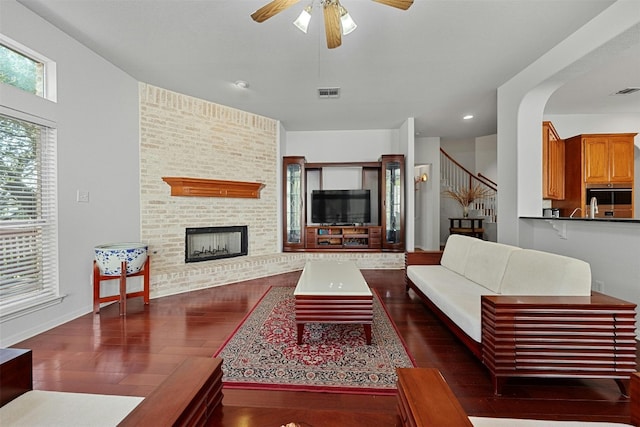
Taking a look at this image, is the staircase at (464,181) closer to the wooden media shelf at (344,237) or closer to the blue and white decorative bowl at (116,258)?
the wooden media shelf at (344,237)

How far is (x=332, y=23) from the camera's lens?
1.98 m

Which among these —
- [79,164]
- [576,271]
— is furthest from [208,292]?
[576,271]

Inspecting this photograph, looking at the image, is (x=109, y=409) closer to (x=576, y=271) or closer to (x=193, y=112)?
(x=576, y=271)

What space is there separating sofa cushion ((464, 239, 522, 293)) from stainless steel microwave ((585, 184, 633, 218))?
2.87 m

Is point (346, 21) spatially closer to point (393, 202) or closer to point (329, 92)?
point (329, 92)

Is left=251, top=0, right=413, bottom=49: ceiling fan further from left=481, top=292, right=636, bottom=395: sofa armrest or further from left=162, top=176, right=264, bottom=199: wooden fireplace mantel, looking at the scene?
left=162, top=176, right=264, bottom=199: wooden fireplace mantel

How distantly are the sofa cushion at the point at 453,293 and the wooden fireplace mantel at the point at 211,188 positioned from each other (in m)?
2.94

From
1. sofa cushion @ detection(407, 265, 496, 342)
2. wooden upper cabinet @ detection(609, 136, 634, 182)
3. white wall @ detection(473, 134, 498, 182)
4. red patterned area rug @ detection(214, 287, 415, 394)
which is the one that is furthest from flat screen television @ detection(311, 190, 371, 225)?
white wall @ detection(473, 134, 498, 182)

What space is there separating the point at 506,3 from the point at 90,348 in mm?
4506

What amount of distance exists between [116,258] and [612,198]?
7039 millimetres

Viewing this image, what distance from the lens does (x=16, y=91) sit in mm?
2322

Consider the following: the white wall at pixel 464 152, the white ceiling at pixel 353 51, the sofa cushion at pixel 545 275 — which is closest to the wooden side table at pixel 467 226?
the white wall at pixel 464 152

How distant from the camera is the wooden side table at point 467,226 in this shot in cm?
661

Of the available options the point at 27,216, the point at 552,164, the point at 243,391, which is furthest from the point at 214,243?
the point at 552,164
